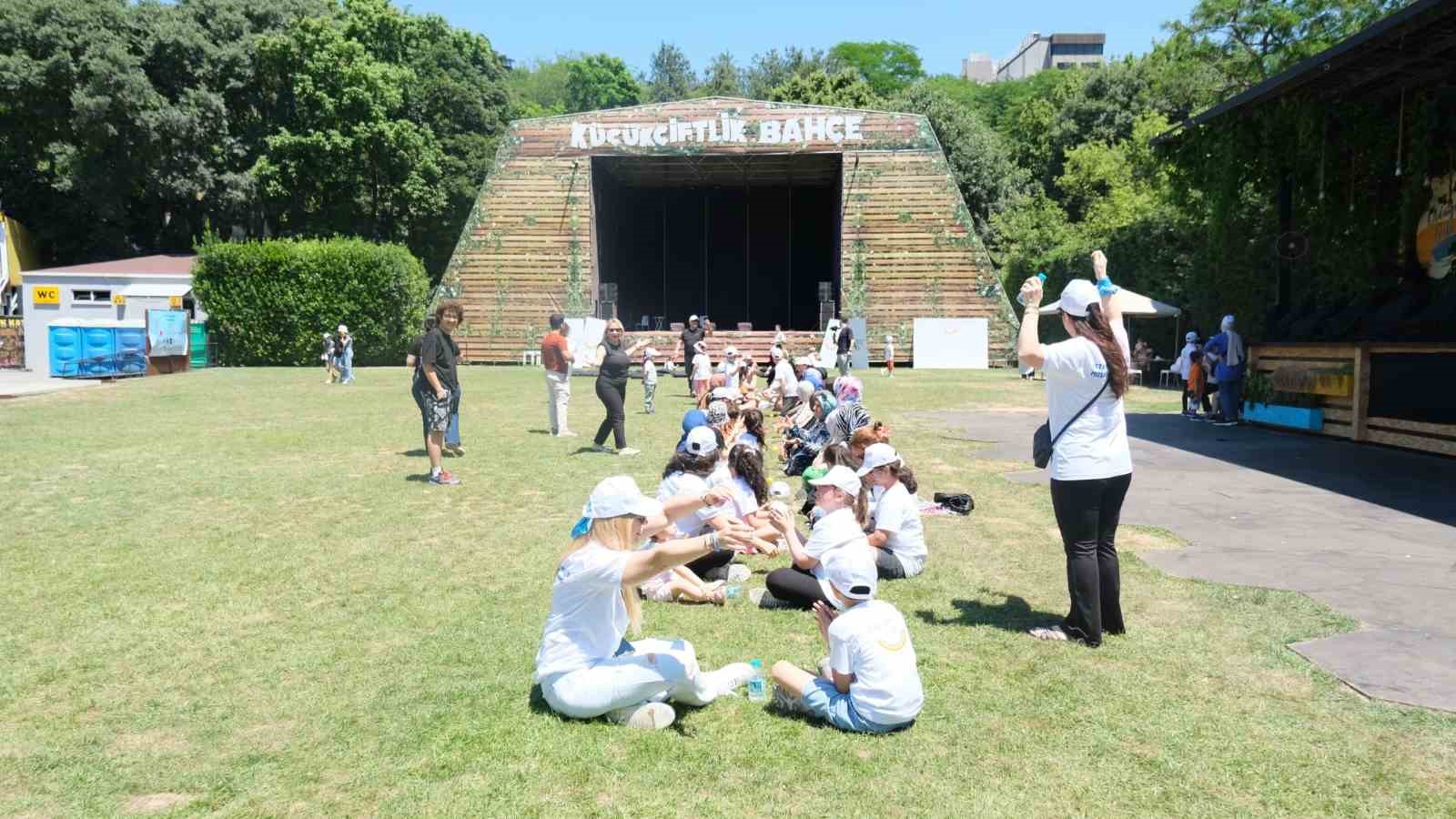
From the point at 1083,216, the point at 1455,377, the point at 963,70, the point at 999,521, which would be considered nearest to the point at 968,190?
the point at 1083,216

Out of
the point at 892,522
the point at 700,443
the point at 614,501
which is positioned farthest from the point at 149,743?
the point at 892,522

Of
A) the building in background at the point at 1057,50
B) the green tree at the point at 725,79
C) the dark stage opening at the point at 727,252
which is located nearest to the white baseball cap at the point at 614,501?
the dark stage opening at the point at 727,252

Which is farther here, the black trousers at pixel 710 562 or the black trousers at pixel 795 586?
the black trousers at pixel 710 562

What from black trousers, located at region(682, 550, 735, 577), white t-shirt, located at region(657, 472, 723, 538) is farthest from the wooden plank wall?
black trousers, located at region(682, 550, 735, 577)

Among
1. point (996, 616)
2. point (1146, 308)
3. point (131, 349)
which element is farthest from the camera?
point (131, 349)

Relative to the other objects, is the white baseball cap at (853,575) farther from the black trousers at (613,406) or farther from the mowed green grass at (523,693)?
the black trousers at (613,406)

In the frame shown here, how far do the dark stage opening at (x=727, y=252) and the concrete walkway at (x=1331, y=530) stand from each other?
30.0 metres

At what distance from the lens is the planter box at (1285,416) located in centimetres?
1466

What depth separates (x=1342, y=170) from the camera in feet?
53.2

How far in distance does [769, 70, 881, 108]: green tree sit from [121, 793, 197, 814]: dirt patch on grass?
48527mm

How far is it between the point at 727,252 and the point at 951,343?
13.9m

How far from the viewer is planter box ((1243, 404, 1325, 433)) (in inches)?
577

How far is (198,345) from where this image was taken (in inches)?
1297

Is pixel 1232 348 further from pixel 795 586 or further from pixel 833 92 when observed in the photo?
pixel 833 92
